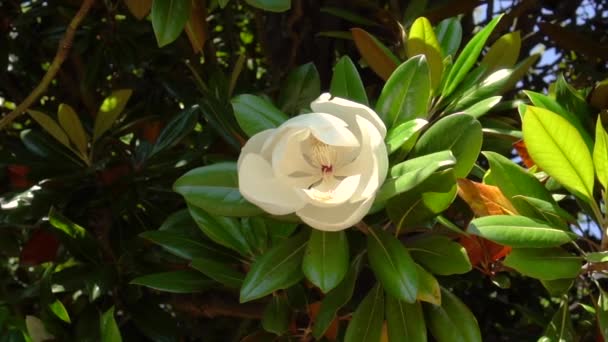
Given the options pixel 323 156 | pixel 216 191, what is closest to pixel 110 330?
pixel 216 191

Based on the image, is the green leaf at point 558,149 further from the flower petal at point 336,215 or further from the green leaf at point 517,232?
the flower petal at point 336,215

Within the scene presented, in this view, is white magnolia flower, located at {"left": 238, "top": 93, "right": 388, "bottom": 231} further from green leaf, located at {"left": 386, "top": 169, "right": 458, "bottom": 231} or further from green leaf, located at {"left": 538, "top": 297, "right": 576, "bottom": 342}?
green leaf, located at {"left": 538, "top": 297, "right": 576, "bottom": 342}

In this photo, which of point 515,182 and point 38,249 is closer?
point 515,182

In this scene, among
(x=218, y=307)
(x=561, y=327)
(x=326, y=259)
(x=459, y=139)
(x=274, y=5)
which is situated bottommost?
(x=218, y=307)

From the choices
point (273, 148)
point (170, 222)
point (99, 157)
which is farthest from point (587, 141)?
point (99, 157)

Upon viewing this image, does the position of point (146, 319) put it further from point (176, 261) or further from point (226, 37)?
point (226, 37)

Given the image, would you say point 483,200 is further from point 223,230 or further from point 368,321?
point 223,230
